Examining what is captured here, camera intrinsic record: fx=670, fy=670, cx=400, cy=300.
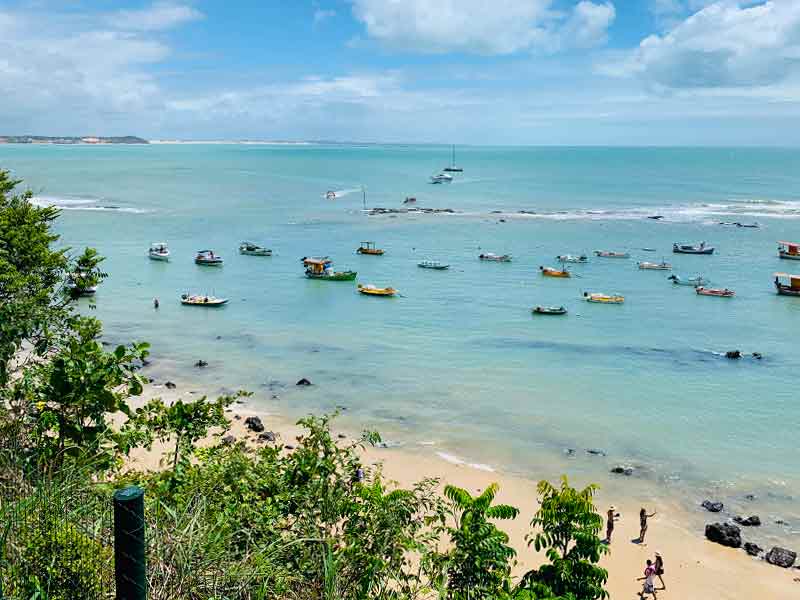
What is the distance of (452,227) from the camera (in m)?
84.9

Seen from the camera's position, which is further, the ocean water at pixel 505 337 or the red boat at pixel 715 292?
the red boat at pixel 715 292

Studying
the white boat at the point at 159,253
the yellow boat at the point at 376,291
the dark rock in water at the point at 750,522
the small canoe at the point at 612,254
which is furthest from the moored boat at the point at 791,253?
the white boat at the point at 159,253

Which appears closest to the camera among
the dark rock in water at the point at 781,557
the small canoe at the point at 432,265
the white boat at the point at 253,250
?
the dark rock in water at the point at 781,557

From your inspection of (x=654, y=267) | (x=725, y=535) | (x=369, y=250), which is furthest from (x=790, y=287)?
(x=725, y=535)

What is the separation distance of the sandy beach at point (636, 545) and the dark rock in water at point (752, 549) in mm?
165

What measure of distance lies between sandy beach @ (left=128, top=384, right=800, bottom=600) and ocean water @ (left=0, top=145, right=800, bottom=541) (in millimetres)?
1307

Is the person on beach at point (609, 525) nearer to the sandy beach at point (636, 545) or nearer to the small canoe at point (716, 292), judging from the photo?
the sandy beach at point (636, 545)

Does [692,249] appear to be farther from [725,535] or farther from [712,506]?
[725,535]

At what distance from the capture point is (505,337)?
41.0m

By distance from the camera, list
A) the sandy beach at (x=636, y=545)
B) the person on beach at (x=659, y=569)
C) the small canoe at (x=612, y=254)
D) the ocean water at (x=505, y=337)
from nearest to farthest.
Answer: the person on beach at (x=659, y=569) < the sandy beach at (x=636, y=545) < the ocean water at (x=505, y=337) < the small canoe at (x=612, y=254)

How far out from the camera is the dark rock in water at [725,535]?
64.4 ft

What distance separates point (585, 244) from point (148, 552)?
72.1m

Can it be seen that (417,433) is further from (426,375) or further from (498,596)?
(498,596)

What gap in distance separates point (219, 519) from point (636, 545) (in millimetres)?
15558
